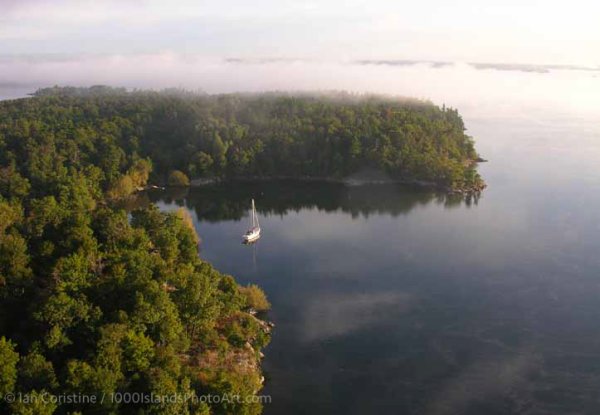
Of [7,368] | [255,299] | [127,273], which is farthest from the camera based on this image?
[255,299]

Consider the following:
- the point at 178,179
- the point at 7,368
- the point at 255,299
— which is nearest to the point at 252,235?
Result: the point at 255,299

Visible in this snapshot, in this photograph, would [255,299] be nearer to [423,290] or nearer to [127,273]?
[127,273]

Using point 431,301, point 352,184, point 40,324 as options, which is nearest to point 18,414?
point 40,324

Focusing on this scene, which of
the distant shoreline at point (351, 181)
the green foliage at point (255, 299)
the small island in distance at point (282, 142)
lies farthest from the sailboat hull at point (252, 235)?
the distant shoreline at point (351, 181)

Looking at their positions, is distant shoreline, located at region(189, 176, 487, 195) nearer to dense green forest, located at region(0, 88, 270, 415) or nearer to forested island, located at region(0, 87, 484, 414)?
forested island, located at region(0, 87, 484, 414)

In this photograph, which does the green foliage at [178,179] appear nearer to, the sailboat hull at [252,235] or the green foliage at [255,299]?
the sailboat hull at [252,235]

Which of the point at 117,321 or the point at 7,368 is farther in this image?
the point at 117,321

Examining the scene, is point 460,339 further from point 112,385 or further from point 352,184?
point 352,184
